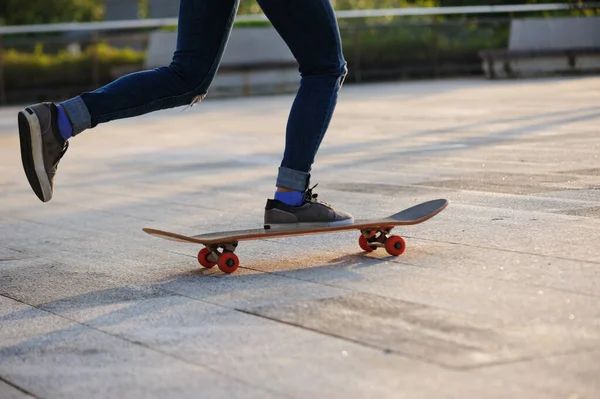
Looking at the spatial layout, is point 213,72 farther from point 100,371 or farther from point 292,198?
point 100,371

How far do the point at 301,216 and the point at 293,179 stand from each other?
0.50 ft

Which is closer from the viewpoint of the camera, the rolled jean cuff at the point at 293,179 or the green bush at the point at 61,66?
the rolled jean cuff at the point at 293,179

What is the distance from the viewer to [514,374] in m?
2.97

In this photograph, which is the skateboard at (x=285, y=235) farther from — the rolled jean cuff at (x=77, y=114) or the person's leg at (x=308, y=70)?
the rolled jean cuff at (x=77, y=114)

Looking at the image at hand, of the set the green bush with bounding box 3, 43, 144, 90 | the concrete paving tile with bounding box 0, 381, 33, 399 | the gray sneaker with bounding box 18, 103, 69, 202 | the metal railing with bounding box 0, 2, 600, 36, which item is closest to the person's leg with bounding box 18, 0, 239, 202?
the gray sneaker with bounding box 18, 103, 69, 202

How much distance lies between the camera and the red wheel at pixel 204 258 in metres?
4.71

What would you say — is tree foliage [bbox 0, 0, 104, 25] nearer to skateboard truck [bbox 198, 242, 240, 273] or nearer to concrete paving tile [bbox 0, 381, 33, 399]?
skateboard truck [bbox 198, 242, 240, 273]

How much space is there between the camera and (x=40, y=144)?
14.8ft

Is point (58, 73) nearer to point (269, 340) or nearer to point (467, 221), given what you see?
point (467, 221)

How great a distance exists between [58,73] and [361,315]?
19.1 metres

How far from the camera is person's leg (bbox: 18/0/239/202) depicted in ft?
14.9

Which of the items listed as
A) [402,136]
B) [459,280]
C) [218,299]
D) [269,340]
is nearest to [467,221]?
[459,280]

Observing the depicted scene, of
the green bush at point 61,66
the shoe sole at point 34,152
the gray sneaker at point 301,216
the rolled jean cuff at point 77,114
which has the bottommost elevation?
the green bush at point 61,66

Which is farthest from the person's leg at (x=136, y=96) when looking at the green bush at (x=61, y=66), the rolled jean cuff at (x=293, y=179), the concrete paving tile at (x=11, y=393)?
the green bush at (x=61, y=66)
